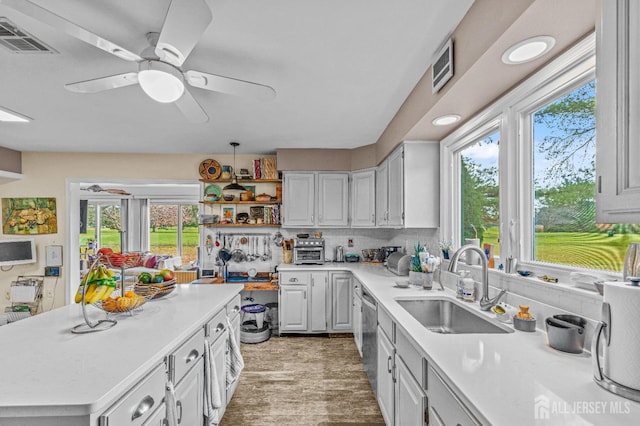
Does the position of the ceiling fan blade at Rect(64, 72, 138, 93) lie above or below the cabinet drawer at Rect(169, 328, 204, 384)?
above

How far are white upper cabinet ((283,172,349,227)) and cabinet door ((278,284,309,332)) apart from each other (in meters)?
0.90

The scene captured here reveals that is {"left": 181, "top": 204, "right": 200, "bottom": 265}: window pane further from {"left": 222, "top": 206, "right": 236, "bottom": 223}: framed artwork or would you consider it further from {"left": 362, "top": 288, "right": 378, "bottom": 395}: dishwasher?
{"left": 362, "top": 288, "right": 378, "bottom": 395}: dishwasher

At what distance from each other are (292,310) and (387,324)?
83.7 inches

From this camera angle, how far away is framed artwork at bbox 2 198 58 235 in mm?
4395

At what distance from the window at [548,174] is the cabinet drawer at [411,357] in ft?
2.55

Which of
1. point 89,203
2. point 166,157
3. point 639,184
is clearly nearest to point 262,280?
point 166,157

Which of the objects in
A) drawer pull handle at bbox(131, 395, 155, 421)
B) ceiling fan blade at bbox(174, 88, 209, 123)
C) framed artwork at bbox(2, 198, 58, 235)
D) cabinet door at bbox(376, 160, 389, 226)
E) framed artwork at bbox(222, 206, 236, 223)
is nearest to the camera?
drawer pull handle at bbox(131, 395, 155, 421)

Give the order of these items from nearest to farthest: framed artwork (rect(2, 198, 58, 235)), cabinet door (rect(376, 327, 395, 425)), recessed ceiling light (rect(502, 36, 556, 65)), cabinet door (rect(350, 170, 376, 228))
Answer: recessed ceiling light (rect(502, 36, 556, 65))
cabinet door (rect(376, 327, 395, 425))
cabinet door (rect(350, 170, 376, 228))
framed artwork (rect(2, 198, 58, 235))

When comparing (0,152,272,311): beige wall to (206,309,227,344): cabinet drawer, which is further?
(0,152,272,311): beige wall

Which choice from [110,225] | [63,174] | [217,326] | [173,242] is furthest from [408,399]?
[110,225]

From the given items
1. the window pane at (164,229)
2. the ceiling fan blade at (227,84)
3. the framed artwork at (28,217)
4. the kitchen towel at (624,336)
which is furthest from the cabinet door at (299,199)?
Answer: the window pane at (164,229)

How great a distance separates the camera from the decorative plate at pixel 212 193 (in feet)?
14.1

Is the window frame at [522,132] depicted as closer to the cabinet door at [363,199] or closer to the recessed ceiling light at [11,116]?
the cabinet door at [363,199]

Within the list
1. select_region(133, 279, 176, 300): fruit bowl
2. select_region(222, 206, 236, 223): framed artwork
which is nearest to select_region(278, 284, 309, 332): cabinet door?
select_region(222, 206, 236, 223): framed artwork
